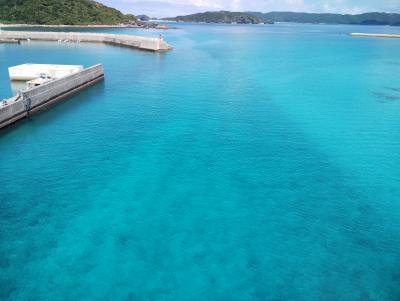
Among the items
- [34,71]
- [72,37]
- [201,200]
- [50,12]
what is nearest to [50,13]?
[50,12]

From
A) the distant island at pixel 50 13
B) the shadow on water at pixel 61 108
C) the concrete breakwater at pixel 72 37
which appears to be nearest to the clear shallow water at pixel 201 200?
the shadow on water at pixel 61 108

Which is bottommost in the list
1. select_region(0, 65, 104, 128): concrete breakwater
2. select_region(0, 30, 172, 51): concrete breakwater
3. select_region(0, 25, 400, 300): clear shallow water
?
select_region(0, 25, 400, 300): clear shallow water

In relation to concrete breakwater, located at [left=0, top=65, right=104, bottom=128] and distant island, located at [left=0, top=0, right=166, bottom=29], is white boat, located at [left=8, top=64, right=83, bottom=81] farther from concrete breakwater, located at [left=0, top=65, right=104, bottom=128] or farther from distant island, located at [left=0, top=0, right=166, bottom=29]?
distant island, located at [left=0, top=0, right=166, bottom=29]

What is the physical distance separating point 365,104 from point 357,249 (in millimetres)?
33685

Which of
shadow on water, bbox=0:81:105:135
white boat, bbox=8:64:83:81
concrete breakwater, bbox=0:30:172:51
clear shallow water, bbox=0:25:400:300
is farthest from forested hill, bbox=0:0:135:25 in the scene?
clear shallow water, bbox=0:25:400:300

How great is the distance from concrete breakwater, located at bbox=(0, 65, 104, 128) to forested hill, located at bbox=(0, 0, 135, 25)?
133356 millimetres

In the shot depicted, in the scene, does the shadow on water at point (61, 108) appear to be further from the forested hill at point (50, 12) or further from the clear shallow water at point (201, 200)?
the forested hill at point (50, 12)

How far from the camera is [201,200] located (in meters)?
23.4

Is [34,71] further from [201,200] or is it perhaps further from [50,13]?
[50,13]

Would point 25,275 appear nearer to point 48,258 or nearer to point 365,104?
point 48,258

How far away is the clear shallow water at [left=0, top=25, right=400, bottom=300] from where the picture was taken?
54.2 feet

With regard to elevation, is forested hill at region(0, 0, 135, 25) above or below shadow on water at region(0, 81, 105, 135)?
above

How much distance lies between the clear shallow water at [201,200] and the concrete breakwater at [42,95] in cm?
145

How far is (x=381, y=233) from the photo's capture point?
20438mm
